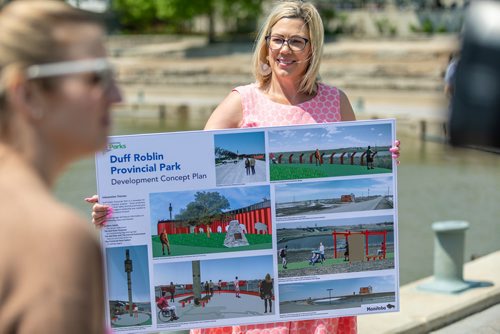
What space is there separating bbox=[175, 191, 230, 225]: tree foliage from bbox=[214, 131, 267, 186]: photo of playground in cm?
7

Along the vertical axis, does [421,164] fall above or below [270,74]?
below

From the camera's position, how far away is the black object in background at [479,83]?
5.74 ft

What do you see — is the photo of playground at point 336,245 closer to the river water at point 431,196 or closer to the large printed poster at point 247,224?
the large printed poster at point 247,224

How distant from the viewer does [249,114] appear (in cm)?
468

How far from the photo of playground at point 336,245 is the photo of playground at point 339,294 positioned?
0.05 m

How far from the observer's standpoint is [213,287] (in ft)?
15.0

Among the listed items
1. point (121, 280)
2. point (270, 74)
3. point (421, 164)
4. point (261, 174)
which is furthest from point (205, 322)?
point (421, 164)

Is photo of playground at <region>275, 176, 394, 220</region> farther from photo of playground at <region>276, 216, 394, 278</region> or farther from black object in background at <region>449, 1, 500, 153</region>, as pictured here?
black object in background at <region>449, 1, 500, 153</region>

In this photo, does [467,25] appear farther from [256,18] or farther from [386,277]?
[256,18]

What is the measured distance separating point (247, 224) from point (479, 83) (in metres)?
2.78

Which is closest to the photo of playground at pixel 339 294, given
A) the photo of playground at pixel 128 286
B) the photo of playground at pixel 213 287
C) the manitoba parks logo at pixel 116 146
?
the photo of playground at pixel 213 287

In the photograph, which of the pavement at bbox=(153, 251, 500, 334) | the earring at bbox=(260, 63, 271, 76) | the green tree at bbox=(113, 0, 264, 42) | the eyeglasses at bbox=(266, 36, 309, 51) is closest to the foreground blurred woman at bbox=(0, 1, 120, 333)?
the eyeglasses at bbox=(266, 36, 309, 51)

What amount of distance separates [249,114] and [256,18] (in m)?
56.6

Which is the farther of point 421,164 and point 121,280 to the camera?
point 421,164
